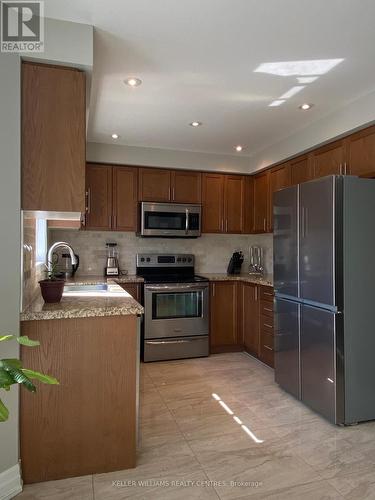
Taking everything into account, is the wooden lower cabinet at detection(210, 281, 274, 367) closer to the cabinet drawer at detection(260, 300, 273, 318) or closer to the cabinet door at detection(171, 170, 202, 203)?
the cabinet drawer at detection(260, 300, 273, 318)

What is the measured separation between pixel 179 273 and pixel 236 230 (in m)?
0.94

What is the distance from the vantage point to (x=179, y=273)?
4570 millimetres

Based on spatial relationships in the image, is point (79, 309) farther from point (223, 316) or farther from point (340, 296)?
point (223, 316)

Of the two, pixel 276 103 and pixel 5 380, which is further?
pixel 276 103

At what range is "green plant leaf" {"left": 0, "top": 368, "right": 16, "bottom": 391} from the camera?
958 millimetres

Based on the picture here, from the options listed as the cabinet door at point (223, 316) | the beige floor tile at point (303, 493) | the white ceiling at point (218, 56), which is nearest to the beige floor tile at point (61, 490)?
the beige floor tile at point (303, 493)

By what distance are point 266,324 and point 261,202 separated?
5.13 feet

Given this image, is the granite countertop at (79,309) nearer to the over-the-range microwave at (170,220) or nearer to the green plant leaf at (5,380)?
the green plant leaf at (5,380)

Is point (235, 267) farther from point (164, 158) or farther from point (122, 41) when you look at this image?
point (122, 41)

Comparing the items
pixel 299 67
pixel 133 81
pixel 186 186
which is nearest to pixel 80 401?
pixel 133 81

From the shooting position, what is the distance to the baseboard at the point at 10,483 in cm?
169

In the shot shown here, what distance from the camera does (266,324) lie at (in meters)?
3.72

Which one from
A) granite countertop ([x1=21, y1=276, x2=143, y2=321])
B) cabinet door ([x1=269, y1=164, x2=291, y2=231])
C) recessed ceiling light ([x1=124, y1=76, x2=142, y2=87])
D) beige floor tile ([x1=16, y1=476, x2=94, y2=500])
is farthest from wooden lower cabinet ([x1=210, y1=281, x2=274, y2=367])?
beige floor tile ([x1=16, y1=476, x2=94, y2=500])

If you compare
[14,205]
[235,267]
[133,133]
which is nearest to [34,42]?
[14,205]
